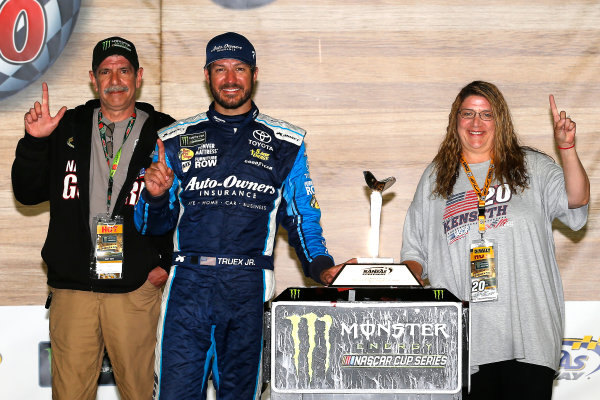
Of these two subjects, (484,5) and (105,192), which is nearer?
(105,192)

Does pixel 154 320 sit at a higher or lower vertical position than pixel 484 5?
lower

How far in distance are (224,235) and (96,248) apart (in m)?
0.57

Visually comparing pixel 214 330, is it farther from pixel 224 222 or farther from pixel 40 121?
pixel 40 121

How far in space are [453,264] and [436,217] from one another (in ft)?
0.61

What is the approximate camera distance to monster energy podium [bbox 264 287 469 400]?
81.2 inches

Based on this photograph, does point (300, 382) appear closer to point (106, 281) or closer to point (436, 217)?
point (436, 217)

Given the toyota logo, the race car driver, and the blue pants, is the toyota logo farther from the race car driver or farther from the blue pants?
the blue pants

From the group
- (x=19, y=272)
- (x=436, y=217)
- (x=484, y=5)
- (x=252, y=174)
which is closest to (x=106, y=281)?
(x=252, y=174)

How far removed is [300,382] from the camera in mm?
2072

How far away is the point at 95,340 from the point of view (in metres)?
3.06

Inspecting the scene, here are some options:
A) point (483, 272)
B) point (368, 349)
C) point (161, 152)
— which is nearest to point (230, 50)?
point (161, 152)

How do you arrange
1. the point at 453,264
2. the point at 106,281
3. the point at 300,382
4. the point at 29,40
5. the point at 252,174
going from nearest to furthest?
the point at 300,382 < the point at 453,264 < the point at 252,174 < the point at 106,281 < the point at 29,40

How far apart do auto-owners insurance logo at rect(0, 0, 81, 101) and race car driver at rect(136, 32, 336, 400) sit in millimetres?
1219

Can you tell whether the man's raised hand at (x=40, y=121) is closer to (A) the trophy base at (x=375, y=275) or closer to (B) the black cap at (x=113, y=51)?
(B) the black cap at (x=113, y=51)
